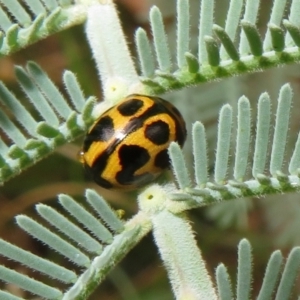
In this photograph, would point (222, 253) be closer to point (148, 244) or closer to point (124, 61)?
point (148, 244)

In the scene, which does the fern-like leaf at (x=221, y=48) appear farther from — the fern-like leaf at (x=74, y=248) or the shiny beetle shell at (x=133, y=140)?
the fern-like leaf at (x=74, y=248)

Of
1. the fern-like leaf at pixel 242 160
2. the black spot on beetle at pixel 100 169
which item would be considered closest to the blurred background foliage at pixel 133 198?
the black spot on beetle at pixel 100 169

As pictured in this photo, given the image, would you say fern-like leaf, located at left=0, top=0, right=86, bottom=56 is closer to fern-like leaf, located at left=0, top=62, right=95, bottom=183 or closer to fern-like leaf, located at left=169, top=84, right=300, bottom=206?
fern-like leaf, located at left=0, top=62, right=95, bottom=183

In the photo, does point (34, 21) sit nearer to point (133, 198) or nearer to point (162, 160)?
point (162, 160)

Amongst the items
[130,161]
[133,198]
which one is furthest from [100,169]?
[133,198]

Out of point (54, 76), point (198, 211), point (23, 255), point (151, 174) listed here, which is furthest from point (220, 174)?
point (54, 76)

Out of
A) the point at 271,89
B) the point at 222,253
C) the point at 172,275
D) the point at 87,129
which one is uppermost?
the point at 87,129
